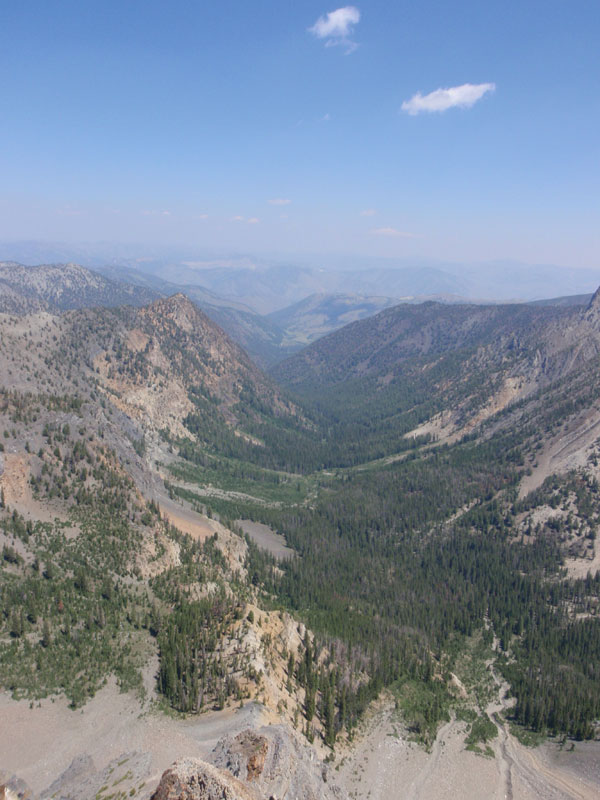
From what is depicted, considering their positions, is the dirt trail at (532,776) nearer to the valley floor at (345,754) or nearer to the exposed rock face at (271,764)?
the valley floor at (345,754)

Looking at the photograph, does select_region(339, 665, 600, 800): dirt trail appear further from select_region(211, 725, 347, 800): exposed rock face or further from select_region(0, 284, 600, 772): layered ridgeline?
select_region(211, 725, 347, 800): exposed rock face

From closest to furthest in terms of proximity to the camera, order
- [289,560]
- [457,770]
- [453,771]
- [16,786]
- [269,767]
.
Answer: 1. [16,786]
2. [269,767]
3. [453,771]
4. [457,770]
5. [289,560]

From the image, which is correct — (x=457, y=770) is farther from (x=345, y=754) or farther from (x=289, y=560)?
(x=289, y=560)

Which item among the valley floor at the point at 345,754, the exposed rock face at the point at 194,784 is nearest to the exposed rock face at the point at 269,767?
the exposed rock face at the point at 194,784

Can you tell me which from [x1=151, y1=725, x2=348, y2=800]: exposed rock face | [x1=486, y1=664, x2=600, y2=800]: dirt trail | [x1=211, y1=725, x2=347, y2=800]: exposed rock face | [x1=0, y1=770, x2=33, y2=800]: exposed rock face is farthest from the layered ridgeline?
[x1=211, y1=725, x2=347, y2=800]: exposed rock face

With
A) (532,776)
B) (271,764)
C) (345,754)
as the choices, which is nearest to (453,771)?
(532,776)

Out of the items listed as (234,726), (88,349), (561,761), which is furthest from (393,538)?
(88,349)

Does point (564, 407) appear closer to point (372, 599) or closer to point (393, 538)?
point (393, 538)
